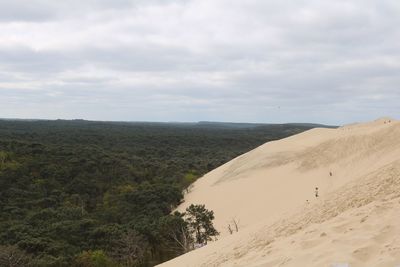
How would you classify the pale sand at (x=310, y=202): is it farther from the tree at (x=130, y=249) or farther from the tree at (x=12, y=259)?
the tree at (x=12, y=259)

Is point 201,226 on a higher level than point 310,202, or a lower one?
lower

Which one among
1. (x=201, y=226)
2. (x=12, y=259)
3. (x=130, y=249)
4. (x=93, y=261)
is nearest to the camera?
(x=12, y=259)

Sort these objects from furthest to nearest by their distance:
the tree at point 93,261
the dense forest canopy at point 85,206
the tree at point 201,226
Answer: the dense forest canopy at point 85,206 → the tree at point 201,226 → the tree at point 93,261

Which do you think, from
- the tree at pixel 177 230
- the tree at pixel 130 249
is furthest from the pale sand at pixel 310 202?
the tree at pixel 130 249

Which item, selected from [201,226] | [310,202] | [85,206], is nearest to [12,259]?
[201,226]

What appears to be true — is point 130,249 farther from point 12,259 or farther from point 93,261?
point 12,259

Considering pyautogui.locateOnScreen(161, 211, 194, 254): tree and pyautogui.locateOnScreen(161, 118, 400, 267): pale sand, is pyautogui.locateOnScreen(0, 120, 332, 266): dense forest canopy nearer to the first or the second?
pyautogui.locateOnScreen(161, 211, 194, 254): tree

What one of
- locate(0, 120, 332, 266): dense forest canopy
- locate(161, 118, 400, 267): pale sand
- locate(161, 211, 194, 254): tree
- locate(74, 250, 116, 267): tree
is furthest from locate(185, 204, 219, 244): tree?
locate(74, 250, 116, 267): tree

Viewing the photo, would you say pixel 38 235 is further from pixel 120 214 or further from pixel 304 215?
pixel 304 215

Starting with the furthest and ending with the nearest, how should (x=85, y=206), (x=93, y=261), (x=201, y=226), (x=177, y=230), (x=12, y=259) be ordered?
(x=85, y=206)
(x=177, y=230)
(x=201, y=226)
(x=93, y=261)
(x=12, y=259)
